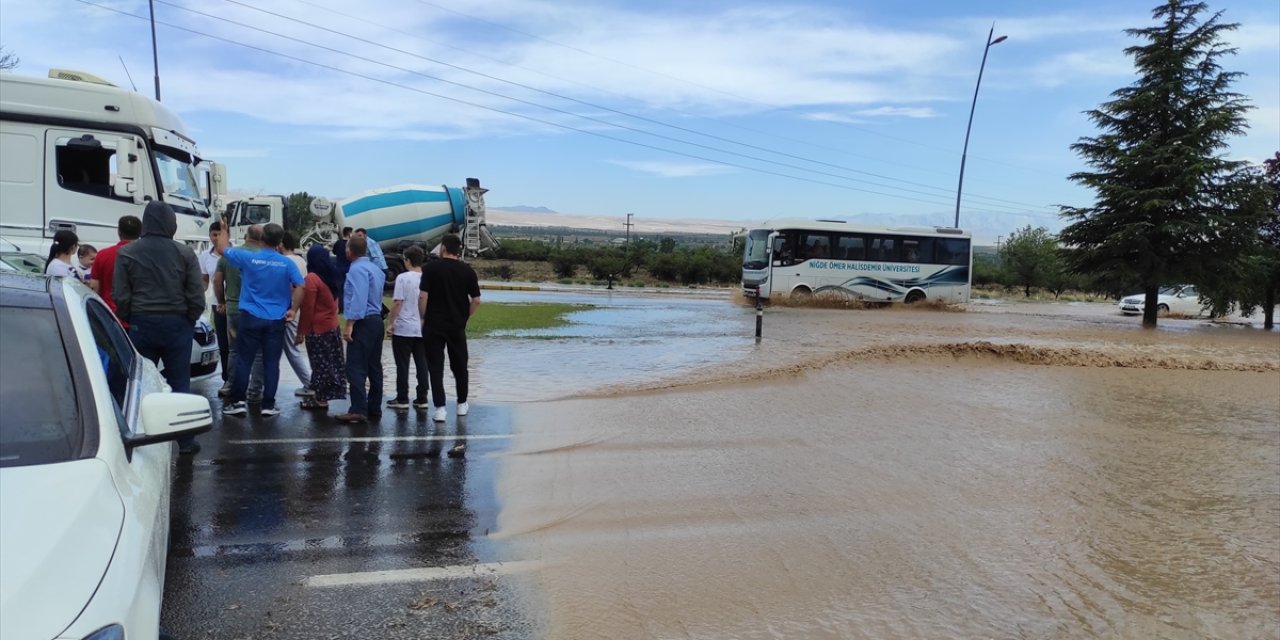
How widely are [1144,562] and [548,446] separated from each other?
4622 millimetres

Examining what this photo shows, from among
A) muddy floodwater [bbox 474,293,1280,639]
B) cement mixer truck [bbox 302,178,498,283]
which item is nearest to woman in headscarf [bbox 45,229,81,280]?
muddy floodwater [bbox 474,293,1280,639]

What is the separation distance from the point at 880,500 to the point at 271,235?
586 cm

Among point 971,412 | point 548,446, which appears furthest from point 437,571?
point 971,412

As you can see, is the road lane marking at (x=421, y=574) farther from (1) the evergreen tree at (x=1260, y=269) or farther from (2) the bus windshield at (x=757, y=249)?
(1) the evergreen tree at (x=1260, y=269)

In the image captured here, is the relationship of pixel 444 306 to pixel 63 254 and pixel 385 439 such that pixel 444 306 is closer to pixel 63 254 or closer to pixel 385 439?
pixel 385 439

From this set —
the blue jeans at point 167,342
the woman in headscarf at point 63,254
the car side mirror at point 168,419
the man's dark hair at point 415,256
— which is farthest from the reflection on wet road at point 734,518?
the woman in headscarf at point 63,254

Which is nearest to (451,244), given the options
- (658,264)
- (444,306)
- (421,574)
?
(444,306)

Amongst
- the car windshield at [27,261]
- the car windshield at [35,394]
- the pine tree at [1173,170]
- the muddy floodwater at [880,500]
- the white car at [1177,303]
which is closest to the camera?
the car windshield at [35,394]

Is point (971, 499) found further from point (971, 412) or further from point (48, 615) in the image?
point (48, 615)

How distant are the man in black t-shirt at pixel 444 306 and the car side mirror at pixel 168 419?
14.6ft

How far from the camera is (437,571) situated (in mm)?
4449

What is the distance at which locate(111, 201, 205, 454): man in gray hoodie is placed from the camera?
6039 mm

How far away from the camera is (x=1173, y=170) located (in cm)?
2672

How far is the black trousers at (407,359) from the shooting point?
323 inches
